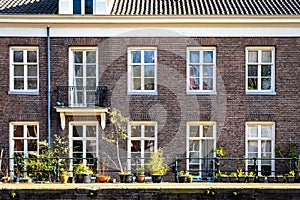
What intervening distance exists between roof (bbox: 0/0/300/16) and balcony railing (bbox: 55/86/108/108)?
307cm

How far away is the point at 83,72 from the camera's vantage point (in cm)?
1903

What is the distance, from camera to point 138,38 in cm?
1880

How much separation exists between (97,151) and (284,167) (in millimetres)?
7118

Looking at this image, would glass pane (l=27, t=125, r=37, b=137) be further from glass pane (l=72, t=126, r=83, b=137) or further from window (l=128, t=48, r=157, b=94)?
window (l=128, t=48, r=157, b=94)

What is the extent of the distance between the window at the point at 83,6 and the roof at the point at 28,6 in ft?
2.73

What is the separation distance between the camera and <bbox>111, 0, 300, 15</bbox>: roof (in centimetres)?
1891

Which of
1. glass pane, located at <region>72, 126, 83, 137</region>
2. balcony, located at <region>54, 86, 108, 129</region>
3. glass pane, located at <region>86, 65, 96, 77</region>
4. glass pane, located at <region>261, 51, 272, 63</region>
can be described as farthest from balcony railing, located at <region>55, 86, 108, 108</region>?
glass pane, located at <region>261, 51, 272, 63</region>

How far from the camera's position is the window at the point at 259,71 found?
744 inches

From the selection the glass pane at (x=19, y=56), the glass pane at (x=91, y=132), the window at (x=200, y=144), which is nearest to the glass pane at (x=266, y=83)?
the window at (x=200, y=144)

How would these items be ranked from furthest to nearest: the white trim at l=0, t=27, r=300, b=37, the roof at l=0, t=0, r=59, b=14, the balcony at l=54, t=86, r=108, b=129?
the roof at l=0, t=0, r=59, b=14 < the white trim at l=0, t=27, r=300, b=37 < the balcony at l=54, t=86, r=108, b=129

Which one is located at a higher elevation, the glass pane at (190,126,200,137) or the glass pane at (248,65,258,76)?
the glass pane at (248,65,258,76)

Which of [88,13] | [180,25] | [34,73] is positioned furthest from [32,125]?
[180,25]

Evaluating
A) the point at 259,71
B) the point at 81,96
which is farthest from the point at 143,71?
the point at 259,71

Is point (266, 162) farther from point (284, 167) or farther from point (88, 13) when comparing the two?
point (88, 13)
